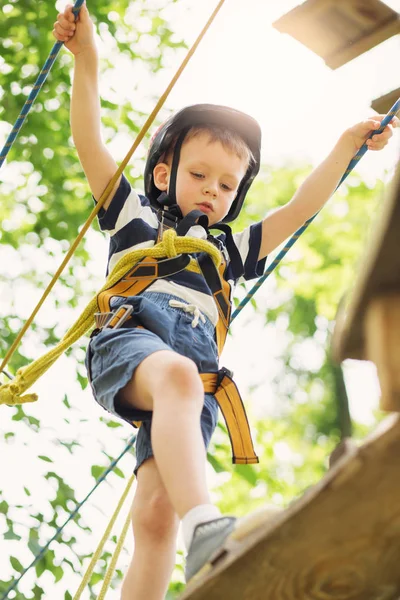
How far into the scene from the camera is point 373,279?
3.63ft

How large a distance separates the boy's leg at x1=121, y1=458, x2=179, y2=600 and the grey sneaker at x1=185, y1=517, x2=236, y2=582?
0.53 metres

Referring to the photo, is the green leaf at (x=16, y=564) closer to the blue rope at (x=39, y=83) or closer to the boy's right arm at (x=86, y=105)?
the blue rope at (x=39, y=83)

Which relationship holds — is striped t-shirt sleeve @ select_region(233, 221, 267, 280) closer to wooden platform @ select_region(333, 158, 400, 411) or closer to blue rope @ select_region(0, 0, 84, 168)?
blue rope @ select_region(0, 0, 84, 168)

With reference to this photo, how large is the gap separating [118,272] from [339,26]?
Result: 3.52ft

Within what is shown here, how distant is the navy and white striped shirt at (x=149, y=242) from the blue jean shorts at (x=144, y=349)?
0.04 meters

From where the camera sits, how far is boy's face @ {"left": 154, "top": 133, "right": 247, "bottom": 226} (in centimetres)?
254

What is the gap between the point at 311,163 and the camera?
953 centimetres

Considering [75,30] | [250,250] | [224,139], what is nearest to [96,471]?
[250,250]

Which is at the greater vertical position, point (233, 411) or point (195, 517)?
point (233, 411)

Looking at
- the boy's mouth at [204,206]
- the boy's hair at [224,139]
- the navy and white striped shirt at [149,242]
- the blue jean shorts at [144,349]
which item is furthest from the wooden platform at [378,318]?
the boy's hair at [224,139]

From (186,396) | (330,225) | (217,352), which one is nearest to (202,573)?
(186,396)

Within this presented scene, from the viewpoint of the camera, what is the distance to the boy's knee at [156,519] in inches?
83.2

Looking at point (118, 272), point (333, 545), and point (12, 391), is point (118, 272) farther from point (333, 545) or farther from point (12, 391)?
point (333, 545)

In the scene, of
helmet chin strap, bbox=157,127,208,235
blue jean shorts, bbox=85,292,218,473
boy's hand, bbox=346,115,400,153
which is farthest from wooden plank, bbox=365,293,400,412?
boy's hand, bbox=346,115,400,153
